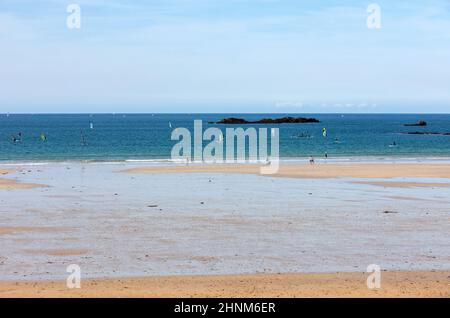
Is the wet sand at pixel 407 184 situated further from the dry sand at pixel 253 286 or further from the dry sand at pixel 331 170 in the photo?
the dry sand at pixel 253 286

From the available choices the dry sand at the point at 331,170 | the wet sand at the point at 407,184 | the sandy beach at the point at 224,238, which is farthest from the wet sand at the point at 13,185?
the wet sand at the point at 407,184

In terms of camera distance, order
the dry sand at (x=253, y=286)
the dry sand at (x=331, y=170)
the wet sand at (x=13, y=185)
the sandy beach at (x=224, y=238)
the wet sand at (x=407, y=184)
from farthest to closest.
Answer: the dry sand at (x=331, y=170)
the wet sand at (x=407, y=184)
the wet sand at (x=13, y=185)
the sandy beach at (x=224, y=238)
the dry sand at (x=253, y=286)

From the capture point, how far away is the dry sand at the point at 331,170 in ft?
137

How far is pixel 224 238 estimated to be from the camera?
1997cm

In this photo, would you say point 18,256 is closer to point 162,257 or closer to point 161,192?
point 162,257

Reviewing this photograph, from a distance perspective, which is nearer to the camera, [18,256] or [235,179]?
[18,256]

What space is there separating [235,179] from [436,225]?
17.6m

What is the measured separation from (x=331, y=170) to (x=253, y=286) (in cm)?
3232

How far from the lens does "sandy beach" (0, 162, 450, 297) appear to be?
48.0 ft

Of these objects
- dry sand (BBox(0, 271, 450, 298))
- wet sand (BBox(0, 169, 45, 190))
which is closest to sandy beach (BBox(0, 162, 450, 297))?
dry sand (BBox(0, 271, 450, 298))

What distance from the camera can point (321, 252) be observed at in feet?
59.2

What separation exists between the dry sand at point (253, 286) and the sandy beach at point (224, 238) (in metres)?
0.02

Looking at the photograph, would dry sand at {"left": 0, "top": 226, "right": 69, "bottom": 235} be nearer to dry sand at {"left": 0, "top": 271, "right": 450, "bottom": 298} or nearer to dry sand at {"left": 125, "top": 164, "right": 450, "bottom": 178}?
dry sand at {"left": 0, "top": 271, "right": 450, "bottom": 298}
